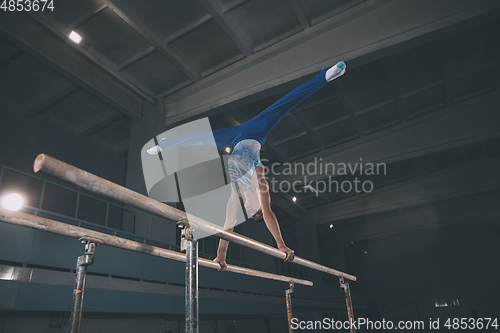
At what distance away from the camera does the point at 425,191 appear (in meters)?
13.6

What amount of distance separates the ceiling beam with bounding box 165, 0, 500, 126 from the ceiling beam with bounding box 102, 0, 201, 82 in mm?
468

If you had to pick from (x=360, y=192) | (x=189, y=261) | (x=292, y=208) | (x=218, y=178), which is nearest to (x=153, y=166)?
(x=218, y=178)

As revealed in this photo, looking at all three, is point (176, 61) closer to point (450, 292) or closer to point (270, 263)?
point (270, 263)

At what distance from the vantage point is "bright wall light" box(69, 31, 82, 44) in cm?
617

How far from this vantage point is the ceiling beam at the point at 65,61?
5664 mm

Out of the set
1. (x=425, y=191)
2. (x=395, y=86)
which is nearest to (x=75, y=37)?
(x=395, y=86)

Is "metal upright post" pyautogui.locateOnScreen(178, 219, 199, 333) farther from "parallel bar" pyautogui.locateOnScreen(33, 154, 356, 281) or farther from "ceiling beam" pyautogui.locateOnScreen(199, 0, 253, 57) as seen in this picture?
"ceiling beam" pyautogui.locateOnScreen(199, 0, 253, 57)

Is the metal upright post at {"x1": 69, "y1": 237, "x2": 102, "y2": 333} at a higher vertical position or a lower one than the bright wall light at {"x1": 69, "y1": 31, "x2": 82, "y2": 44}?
lower

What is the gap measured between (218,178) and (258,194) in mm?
8138

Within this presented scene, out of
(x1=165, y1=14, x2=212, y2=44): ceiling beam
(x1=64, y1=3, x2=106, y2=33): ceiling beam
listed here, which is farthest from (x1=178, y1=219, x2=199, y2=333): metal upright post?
(x1=64, y1=3, x2=106, y2=33): ceiling beam

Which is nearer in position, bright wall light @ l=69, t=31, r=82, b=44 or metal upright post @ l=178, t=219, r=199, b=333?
metal upright post @ l=178, t=219, r=199, b=333

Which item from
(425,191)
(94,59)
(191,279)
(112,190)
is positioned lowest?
(191,279)

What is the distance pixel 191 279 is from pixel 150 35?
553 centimetres

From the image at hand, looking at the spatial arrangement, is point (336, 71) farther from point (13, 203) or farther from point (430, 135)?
point (430, 135)
